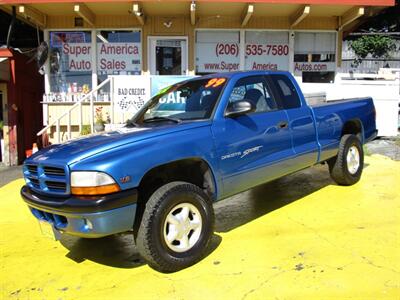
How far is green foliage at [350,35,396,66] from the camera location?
16000 millimetres

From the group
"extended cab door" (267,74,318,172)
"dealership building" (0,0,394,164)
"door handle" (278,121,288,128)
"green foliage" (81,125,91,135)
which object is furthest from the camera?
"dealership building" (0,0,394,164)

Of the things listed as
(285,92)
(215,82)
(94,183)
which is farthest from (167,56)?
(94,183)

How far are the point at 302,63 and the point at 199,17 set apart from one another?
3.00m

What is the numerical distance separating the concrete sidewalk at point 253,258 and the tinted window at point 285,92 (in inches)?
52.9

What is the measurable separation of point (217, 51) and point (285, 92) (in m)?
6.53

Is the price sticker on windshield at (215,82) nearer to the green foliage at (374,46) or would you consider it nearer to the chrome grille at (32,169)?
the chrome grille at (32,169)

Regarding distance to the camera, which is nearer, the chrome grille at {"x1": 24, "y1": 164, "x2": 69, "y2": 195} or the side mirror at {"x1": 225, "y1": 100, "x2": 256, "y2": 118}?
the chrome grille at {"x1": 24, "y1": 164, "x2": 69, "y2": 195}

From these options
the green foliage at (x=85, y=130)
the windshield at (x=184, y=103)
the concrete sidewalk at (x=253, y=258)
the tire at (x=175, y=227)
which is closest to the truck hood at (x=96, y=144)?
the windshield at (x=184, y=103)

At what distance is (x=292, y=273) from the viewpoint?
3.82 metres

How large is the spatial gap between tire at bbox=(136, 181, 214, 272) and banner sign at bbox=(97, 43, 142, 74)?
8.24 m

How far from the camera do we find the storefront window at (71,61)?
11.7 meters

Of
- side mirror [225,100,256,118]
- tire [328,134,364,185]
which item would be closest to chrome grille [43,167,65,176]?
side mirror [225,100,256,118]

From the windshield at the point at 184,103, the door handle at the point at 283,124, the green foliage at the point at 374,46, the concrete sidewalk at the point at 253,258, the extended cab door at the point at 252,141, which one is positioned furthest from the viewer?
the green foliage at the point at 374,46

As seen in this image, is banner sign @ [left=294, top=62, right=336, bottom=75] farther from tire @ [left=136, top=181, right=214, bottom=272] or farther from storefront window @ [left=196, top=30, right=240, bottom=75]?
tire @ [left=136, top=181, right=214, bottom=272]
